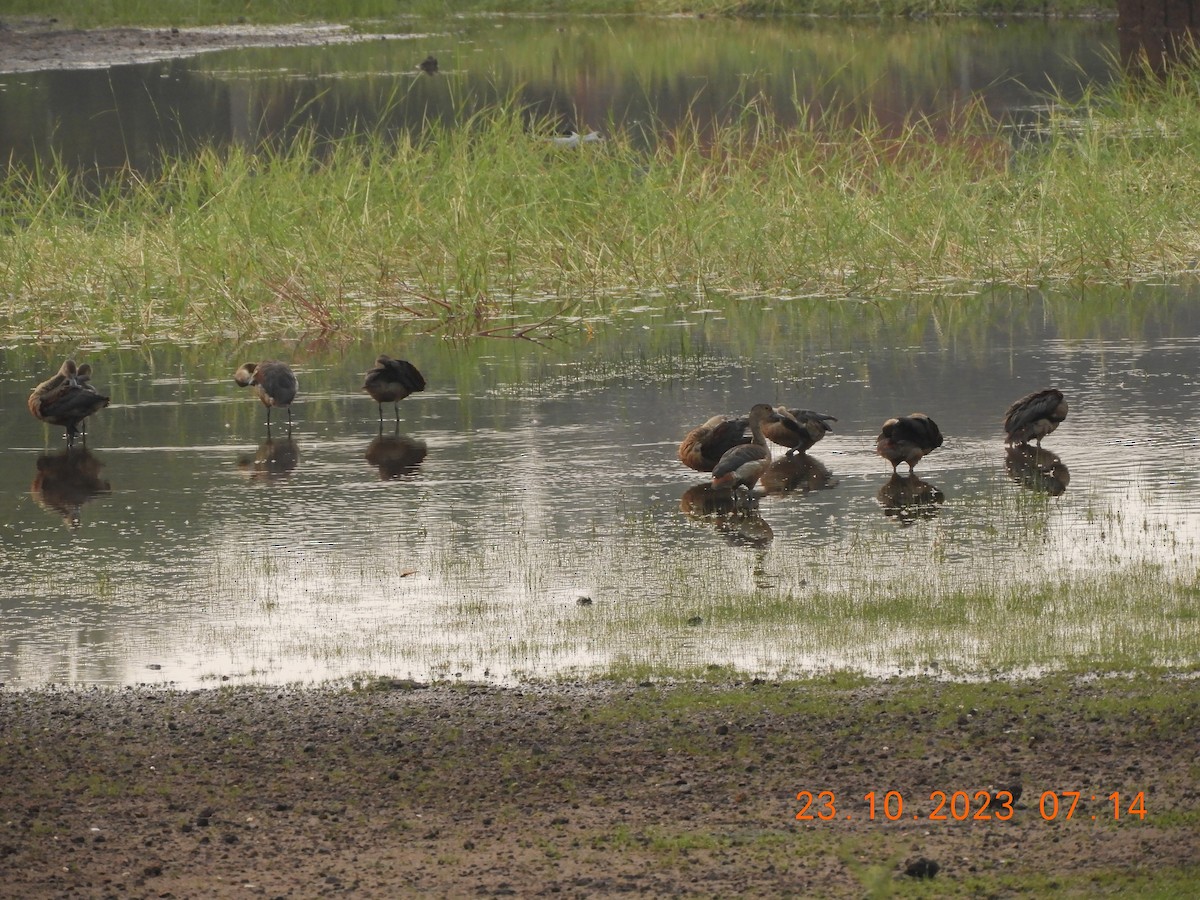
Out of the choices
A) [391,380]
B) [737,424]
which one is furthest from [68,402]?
[737,424]

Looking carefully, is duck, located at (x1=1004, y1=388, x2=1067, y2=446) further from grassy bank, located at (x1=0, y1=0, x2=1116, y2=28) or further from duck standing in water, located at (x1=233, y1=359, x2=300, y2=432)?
grassy bank, located at (x1=0, y1=0, x2=1116, y2=28)

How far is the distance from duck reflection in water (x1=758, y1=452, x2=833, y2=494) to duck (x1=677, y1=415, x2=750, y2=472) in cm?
24

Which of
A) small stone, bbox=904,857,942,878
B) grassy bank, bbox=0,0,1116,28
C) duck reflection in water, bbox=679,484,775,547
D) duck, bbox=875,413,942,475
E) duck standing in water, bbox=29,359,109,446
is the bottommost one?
small stone, bbox=904,857,942,878

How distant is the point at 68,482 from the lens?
36.6ft

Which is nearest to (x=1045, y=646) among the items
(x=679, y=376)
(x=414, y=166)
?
(x=679, y=376)

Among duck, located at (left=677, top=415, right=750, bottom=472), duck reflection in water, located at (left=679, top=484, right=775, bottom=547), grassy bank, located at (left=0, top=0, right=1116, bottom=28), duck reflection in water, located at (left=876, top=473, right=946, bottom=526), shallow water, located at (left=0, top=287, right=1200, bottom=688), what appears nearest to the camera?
shallow water, located at (left=0, top=287, right=1200, bottom=688)

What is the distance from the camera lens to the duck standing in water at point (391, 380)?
12.3 m

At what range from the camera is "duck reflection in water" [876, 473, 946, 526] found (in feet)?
32.4

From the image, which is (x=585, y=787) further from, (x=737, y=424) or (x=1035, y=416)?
(x=1035, y=416)

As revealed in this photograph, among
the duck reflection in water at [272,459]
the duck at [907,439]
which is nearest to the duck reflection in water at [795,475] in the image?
the duck at [907,439]

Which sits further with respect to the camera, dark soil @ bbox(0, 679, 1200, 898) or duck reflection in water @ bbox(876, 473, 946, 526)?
duck reflection in water @ bbox(876, 473, 946, 526)
